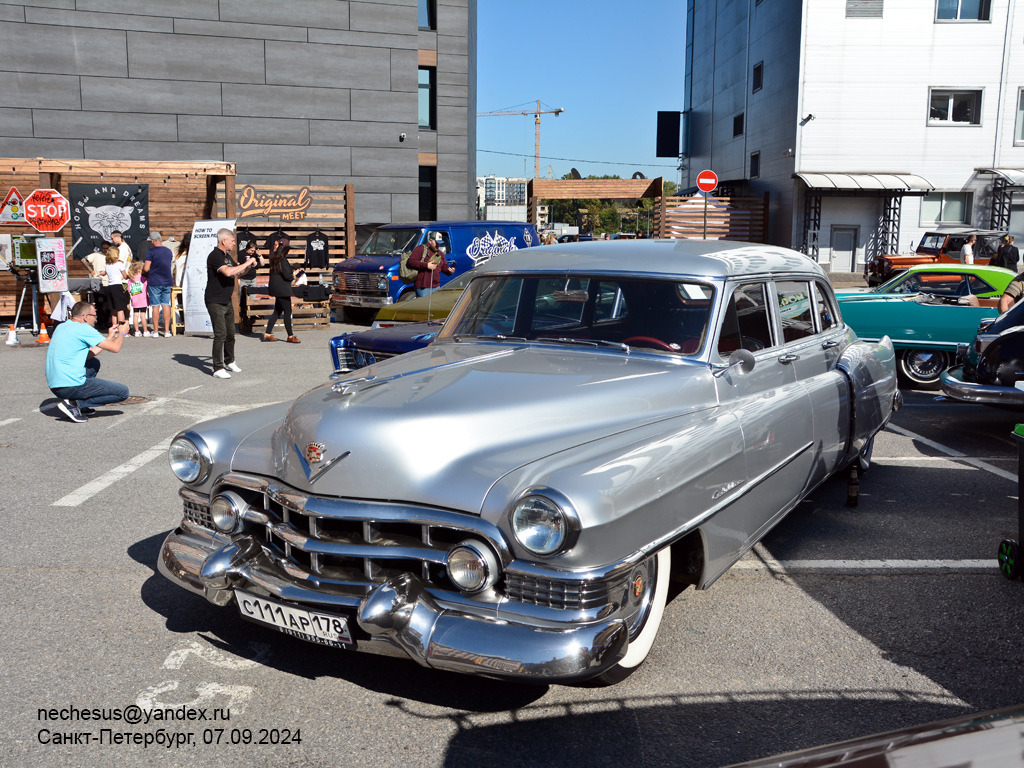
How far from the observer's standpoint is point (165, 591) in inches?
181

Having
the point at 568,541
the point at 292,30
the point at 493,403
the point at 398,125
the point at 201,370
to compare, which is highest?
the point at 292,30

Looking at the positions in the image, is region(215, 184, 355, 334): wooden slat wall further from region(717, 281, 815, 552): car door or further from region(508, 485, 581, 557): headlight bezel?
region(508, 485, 581, 557): headlight bezel

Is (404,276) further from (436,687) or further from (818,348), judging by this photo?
(436,687)

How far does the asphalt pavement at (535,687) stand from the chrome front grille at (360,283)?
11.4 m

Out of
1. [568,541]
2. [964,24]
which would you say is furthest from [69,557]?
[964,24]

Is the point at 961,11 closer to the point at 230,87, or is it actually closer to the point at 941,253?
the point at 941,253

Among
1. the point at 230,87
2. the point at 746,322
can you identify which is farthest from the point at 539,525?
the point at 230,87

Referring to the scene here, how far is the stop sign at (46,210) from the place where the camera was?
14859 mm

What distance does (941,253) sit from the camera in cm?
2441

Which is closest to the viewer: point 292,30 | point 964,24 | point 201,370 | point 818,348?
point 818,348

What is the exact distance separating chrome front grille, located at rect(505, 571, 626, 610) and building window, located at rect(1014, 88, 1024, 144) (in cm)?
3302

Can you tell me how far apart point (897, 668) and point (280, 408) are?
3.15 meters

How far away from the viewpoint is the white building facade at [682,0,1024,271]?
29438mm

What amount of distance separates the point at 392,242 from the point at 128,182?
211 inches
